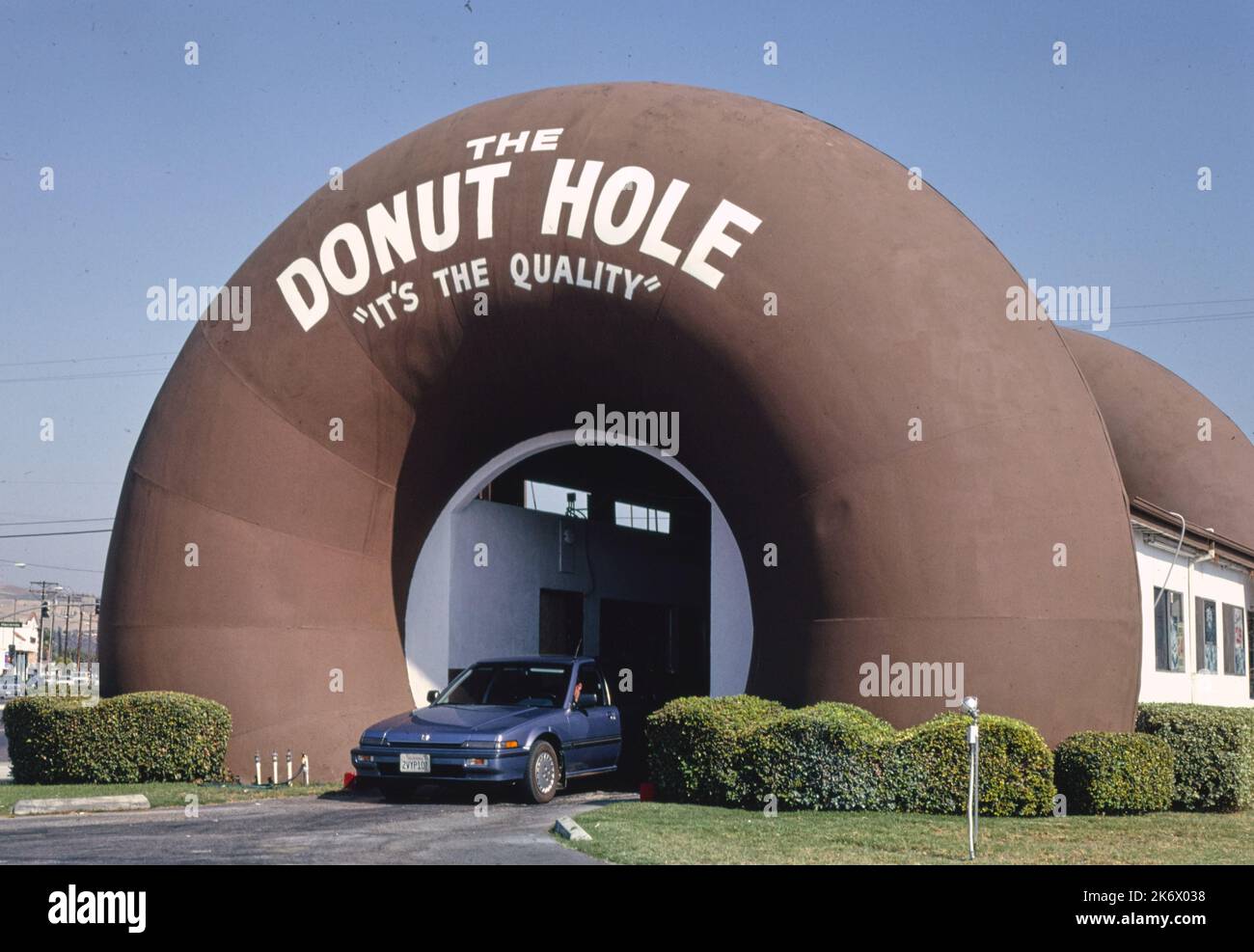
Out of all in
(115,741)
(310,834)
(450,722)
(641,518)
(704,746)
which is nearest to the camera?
(310,834)

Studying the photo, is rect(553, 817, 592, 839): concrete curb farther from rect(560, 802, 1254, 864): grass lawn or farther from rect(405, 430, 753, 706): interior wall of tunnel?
rect(405, 430, 753, 706): interior wall of tunnel

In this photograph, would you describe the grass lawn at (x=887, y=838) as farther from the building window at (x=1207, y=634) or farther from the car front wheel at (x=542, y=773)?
the building window at (x=1207, y=634)

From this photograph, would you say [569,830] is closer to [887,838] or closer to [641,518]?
[887,838]

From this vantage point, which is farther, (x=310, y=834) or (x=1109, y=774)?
(x=1109, y=774)

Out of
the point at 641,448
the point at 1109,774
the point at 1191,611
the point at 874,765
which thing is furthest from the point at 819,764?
the point at 1191,611

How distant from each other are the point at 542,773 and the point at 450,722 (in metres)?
1.06

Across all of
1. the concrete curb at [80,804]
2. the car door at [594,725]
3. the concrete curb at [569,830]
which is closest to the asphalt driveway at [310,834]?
the concrete curb at [569,830]

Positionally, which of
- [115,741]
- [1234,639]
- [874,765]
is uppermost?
[1234,639]

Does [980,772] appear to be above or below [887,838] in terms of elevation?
above

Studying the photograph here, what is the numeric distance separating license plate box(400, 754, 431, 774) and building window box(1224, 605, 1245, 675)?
50.2 ft

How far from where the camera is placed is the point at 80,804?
549 inches

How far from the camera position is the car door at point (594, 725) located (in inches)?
593

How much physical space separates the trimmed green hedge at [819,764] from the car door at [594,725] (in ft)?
8.03

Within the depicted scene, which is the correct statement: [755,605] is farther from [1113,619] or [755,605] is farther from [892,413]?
[1113,619]
